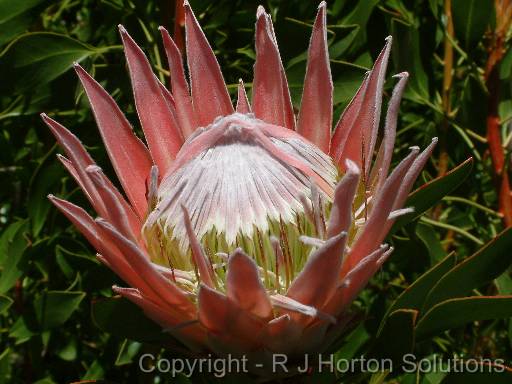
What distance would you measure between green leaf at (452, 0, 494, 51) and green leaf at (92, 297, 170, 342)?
3.53 ft

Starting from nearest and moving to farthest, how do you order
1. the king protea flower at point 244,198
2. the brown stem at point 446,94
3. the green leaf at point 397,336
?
the king protea flower at point 244,198, the green leaf at point 397,336, the brown stem at point 446,94

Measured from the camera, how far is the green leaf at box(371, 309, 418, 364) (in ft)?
4.60

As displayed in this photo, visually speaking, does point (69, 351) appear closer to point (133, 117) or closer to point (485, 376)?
point (133, 117)

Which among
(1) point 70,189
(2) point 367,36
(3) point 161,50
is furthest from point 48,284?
(2) point 367,36

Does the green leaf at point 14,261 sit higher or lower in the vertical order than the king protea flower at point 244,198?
lower

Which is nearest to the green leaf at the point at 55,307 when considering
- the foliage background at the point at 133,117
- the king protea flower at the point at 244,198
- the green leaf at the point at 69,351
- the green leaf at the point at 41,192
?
the foliage background at the point at 133,117

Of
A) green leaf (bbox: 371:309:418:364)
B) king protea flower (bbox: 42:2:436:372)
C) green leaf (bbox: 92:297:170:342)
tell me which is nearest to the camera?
king protea flower (bbox: 42:2:436:372)

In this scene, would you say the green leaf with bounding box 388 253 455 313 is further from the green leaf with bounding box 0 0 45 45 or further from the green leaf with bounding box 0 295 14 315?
the green leaf with bounding box 0 0 45 45

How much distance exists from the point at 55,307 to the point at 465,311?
111 cm

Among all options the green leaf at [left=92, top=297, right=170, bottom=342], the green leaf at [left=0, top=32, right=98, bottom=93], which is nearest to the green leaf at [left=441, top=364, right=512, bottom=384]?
the green leaf at [left=92, top=297, right=170, bottom=342]

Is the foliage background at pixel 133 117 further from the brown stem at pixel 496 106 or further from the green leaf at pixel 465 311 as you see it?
the green leaf at pixel 465 311


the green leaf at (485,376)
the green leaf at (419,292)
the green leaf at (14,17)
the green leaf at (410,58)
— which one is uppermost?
the green leaf at (14,17)

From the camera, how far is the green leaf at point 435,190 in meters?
1.61

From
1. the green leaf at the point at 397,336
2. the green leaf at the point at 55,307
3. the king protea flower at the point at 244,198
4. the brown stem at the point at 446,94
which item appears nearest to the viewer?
the king protea flower at the point at 244,198
